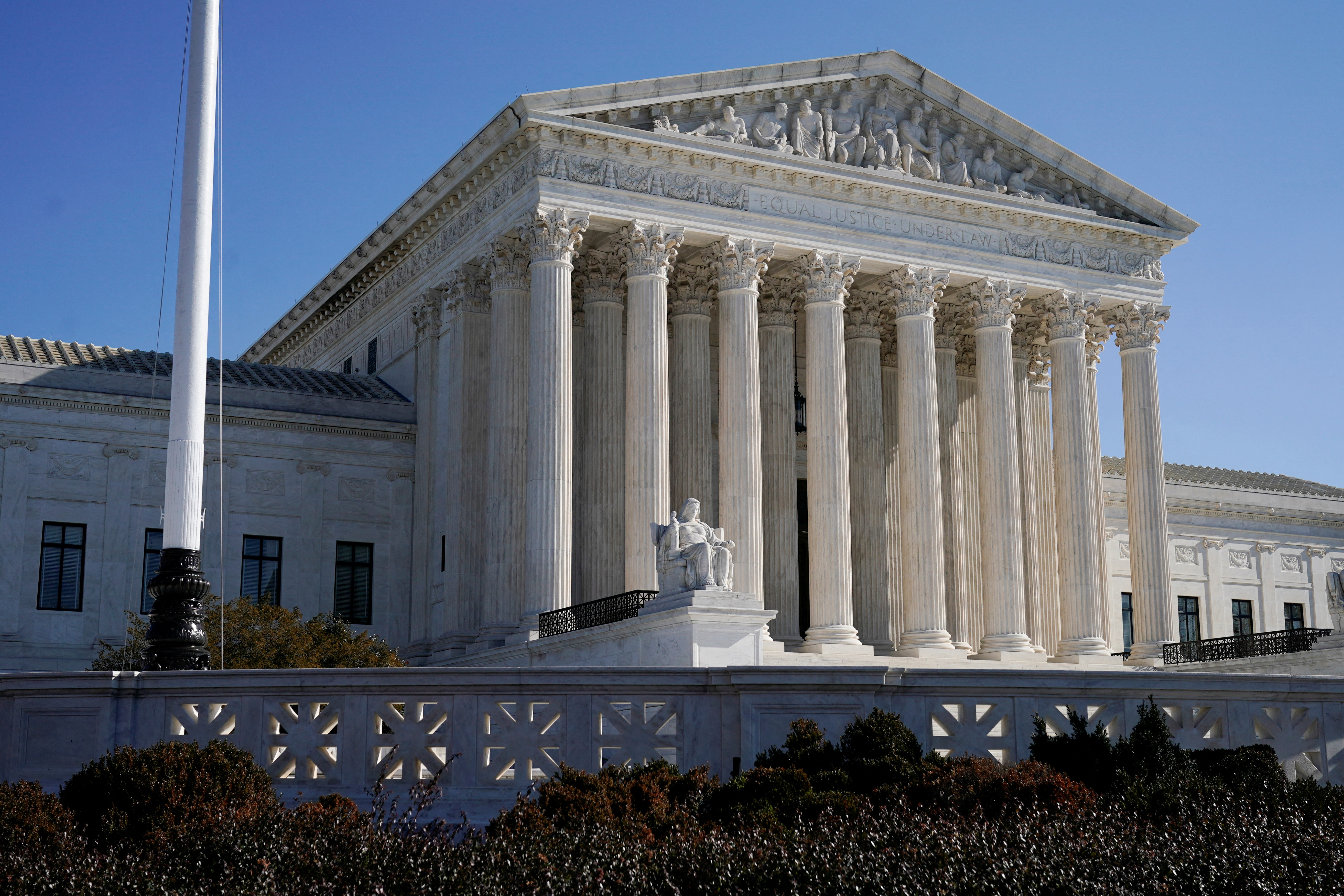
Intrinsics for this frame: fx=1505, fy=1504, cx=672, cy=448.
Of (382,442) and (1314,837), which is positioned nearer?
(1314,837)

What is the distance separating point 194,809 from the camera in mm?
14219

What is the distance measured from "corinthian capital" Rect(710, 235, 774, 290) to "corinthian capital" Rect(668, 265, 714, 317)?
315 centimetres

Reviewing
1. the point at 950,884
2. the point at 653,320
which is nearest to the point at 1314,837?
the point at 950,884

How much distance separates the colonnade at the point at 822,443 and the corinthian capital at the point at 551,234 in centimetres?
6

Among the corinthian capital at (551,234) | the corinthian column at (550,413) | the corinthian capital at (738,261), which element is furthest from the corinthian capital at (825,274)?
the corinthian capital at (551,234)

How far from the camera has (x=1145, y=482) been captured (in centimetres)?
4866

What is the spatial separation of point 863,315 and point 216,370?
2159 centimetres

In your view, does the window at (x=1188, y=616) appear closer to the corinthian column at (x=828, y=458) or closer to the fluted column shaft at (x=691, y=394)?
the corinthian column at (x=828, y=458)

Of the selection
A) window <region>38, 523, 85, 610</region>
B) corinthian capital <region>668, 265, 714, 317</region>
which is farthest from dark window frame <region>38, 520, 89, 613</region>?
corinthian capital <region>668, 265, 714, 317</region>

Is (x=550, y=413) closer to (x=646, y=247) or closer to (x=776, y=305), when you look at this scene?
(x=646, y=247)

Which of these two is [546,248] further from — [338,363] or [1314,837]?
[1314,837]

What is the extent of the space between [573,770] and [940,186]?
34.4m

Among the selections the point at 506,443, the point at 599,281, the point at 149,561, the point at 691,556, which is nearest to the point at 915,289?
the point at 599,281

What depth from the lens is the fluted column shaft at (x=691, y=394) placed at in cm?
4597
